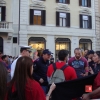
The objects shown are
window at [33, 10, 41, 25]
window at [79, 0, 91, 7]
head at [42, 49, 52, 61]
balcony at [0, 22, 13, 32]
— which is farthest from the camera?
window at [79, 0, 91, 7]

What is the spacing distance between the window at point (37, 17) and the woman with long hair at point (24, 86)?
22.2 meters

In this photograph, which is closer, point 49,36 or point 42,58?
point 42,58

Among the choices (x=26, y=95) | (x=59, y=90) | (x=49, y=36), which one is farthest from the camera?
(x=49, y=36)

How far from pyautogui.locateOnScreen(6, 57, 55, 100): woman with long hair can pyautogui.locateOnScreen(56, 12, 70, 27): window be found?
23.5 meters

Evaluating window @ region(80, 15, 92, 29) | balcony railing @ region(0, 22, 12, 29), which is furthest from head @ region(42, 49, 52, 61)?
window @ region(80, 15, 92, 29)

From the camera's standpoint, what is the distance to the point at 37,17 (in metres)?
25.6

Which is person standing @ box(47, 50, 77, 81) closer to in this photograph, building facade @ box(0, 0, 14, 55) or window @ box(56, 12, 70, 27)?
building facade @ box(0, 0, 14, 55)

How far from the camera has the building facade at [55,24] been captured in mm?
24953

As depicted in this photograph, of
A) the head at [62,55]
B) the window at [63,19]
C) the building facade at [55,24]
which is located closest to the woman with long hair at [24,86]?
the head at [62,55]

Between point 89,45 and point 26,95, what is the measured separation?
25.7 metres

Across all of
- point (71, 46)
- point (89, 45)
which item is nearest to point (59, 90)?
point (71, 46)

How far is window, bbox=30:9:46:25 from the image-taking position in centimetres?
2516

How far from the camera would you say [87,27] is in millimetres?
28266

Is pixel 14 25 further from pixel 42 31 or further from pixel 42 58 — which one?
pixel 42 58
